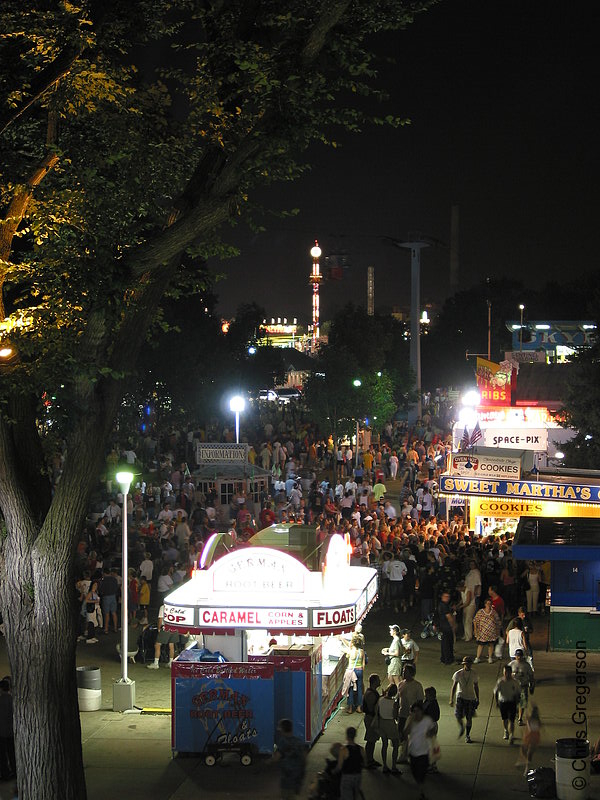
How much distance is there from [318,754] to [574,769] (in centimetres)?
347

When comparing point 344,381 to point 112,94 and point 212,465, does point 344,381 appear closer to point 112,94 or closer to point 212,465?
point 212,465

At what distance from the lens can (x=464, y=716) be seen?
1445cm

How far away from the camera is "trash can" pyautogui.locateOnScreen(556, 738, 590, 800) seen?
38.3ft

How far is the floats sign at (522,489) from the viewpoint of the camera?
2330 cm

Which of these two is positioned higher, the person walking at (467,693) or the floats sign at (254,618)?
the floats sign at (254,618)

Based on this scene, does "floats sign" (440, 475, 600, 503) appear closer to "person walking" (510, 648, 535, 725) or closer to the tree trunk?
"person walking" (510, 648, 535, 725)

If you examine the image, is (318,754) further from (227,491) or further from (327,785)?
(227,491)

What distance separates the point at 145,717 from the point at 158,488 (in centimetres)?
1598

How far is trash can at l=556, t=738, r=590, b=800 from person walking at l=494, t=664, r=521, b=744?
228 cm

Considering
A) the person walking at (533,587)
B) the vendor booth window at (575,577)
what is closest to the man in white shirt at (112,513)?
the person walking at (533,587)

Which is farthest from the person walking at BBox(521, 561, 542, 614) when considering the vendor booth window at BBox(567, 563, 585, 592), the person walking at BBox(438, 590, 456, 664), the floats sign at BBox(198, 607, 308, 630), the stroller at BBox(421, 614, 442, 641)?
the floats sign at BBox(198, 607, 308, 630)

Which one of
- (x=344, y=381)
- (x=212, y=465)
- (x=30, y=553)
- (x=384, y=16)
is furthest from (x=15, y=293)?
(x=344, y=381)

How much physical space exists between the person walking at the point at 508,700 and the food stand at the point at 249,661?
210 centimetres

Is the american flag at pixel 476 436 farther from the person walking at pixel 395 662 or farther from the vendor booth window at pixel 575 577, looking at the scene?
the person walking at pixel 395 662
